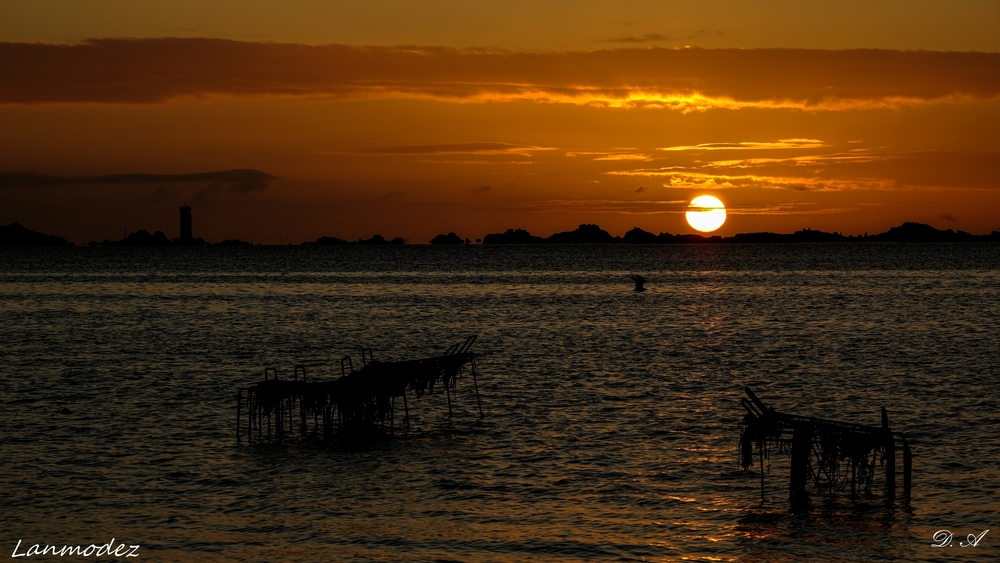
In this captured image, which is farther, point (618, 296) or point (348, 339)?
point (618, 296)

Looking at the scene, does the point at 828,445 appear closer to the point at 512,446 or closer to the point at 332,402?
the point at 512,446

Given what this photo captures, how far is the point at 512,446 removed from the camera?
31453 millimetres

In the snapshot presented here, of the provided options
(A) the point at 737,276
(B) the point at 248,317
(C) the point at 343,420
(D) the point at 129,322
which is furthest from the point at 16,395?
(A) the point at 737,276

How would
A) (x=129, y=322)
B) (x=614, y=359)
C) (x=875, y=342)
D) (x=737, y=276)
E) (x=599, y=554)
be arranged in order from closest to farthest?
(x=599, y=554)
(x=614, y=359)
(x=875, y=342)
(x=129, y=322)
(x=737, y=276)

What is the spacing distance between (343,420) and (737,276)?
138m

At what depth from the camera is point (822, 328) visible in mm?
73812

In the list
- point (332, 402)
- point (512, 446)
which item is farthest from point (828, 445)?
point (332, 402)

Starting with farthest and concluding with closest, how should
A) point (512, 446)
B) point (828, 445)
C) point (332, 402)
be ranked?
point (332, 402), point (512, 446), point (828, 445)

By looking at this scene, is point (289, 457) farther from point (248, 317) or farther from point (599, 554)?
point (248, 317)

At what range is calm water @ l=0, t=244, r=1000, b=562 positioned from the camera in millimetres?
22172

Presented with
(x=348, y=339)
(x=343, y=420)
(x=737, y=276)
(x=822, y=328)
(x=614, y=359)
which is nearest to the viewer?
(x=343, y=420)

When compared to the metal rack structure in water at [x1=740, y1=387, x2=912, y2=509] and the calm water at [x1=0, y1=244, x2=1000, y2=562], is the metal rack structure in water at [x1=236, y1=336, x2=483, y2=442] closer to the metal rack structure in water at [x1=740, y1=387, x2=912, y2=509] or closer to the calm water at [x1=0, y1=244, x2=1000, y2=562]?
the calm water at [x1=0, y1=244, x2=1000, y2=562]

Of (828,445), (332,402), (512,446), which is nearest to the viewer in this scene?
(828,445)

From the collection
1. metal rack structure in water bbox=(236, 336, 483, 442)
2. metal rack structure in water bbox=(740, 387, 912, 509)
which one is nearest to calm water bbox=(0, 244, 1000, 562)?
metal rack structure in water bbox=(740, 387, 912, 509)
